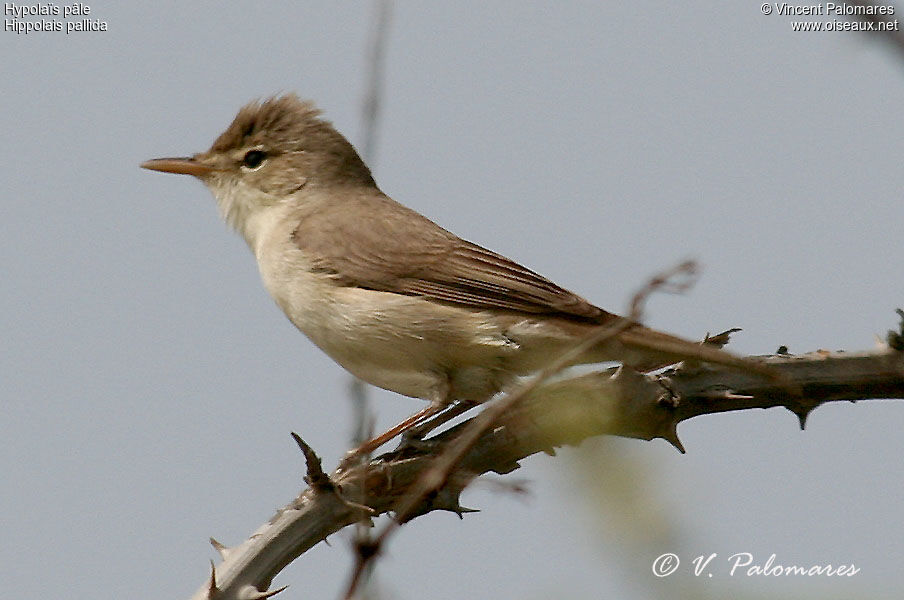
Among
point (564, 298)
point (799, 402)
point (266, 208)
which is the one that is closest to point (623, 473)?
point (799, 402)

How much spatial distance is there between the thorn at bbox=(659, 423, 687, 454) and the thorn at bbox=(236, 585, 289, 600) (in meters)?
1.31

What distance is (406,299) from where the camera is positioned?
15.9ft

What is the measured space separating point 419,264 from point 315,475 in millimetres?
2059

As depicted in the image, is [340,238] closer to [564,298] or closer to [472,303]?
[472,303]

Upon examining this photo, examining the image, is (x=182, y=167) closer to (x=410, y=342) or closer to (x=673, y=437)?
(x=410, y=342)

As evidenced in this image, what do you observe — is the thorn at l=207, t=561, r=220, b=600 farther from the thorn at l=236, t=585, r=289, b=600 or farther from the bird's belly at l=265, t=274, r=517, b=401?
the bird's belly at l=265, t=274, r=517, b=401

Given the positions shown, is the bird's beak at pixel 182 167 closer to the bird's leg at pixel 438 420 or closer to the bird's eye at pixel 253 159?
the bird's eye at pixel 253 159

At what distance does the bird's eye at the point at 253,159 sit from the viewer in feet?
20.2

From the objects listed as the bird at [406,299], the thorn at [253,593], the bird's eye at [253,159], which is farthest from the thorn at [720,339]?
the bird's eye at [253,159]

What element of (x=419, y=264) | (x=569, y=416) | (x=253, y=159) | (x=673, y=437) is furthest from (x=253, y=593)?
(x=253, y=159)

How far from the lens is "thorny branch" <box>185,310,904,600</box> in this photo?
9.95 feet

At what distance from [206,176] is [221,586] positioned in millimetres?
3620

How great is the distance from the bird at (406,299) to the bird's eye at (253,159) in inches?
2.7

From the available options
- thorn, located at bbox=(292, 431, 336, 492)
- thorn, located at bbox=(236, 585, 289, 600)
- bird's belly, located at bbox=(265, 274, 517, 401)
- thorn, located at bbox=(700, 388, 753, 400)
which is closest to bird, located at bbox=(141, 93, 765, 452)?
bird's belly, located at bbox=(265, 274, 517, 401)
